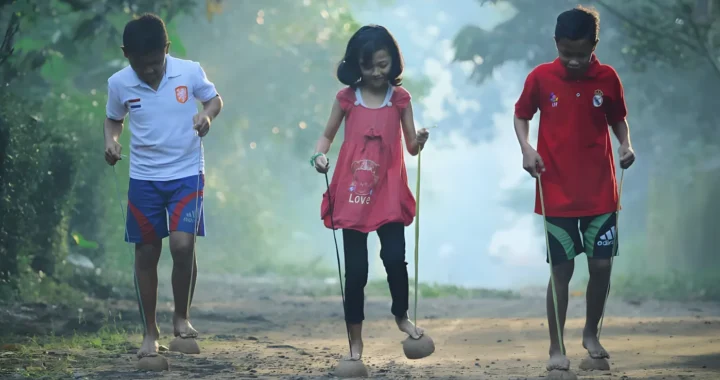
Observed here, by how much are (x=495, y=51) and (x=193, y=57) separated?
34.3 feet

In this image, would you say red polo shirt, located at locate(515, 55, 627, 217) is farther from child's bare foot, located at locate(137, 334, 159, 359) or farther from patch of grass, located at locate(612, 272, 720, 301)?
patch of grass, located at locate(612, 272, 720, 301)

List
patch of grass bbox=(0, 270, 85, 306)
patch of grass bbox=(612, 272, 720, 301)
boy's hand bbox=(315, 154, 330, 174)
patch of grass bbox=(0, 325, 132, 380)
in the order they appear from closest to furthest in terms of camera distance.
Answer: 1. patch of grass bbox=(0, 325, 132, 380)
2. boy's hand bbox=(315, 154, 330, 174)
3. patch of grass bbox=(0, 270, 85, 306)
4. patch of grass bbox=(612, 272, 720, 301)

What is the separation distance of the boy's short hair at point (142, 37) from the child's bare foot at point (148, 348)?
1668mm

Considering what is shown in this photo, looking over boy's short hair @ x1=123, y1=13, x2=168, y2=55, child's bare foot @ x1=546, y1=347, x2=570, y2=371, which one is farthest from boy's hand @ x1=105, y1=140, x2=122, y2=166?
child's bare foot @ x1=546, y1=347, x2=570, y2=371

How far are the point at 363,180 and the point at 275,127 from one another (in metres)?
28.3

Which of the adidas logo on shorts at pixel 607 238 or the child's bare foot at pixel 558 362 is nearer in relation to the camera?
the child's bare foot at pixel 558 362

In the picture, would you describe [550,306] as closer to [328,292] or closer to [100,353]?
[100,353]

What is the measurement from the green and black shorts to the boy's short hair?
98.6 inches

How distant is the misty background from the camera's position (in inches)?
452

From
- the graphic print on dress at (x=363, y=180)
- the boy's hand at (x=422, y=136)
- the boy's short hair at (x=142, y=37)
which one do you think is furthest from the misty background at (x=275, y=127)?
the boy's hand at (x=422, y=136)

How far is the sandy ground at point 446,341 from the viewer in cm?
650

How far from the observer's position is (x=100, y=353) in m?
7.10

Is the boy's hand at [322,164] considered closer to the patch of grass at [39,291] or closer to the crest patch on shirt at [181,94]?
the crest patch on shirt at [181,94]

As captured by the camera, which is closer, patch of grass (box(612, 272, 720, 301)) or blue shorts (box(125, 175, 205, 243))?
blue shorts (box(125, 175, 205, 243))
